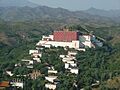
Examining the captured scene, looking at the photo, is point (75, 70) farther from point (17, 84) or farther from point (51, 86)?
point (17, 84)

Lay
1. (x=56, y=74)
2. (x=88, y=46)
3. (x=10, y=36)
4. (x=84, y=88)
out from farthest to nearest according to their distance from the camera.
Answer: (x=10, y=36)
(x=88, y=46)
(x=56, y=74)
(x=84, y=88)

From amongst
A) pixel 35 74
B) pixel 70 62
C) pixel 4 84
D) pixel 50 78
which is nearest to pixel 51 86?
pixel 50 78

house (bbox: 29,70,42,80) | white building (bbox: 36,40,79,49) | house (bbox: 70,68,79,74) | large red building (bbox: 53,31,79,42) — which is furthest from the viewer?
large red building (bbox: 53,31,79,42)

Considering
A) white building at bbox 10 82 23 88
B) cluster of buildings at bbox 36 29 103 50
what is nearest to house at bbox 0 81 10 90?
white building at bbox 10 82 23 88

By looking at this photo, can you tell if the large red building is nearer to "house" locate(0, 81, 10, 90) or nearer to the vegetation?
the vegetation

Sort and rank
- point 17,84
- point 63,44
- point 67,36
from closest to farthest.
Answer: point 17,84 < point 63,44 < point 67,36

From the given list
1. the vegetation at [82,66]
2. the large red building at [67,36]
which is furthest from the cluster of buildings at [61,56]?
the vegetation at [82,66]

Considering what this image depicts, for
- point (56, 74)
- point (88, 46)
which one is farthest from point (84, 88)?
point (88, 46)

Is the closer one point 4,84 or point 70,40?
point 4,84

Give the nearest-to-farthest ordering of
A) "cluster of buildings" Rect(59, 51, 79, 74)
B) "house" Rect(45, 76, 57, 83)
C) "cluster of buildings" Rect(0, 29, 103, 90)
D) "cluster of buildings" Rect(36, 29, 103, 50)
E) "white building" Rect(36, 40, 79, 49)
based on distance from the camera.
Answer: "cluster of buildings" Rect(0, 29, 103, 90) < "house" Rect(45, 76, 57, 83) < "cluster of buildings" Rect(59, 51, 79, 74) < "white building" Rect(36, 40, 79, 49) < "cluster of buildings" Rect(36, 29, 103, 50)

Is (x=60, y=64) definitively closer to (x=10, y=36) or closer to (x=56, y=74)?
Answer: (x=56, y=74)

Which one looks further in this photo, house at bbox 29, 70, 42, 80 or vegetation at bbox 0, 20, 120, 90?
house at bbox 29, 70, 42, 80
